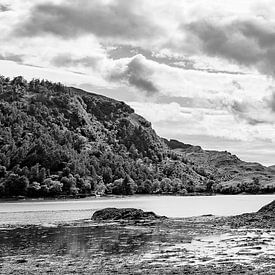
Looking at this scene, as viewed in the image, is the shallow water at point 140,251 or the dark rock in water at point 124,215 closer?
the shallow water at point 140,251

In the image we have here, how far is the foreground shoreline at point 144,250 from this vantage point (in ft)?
98.8

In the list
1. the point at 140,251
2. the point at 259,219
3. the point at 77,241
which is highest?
the point at 259,219

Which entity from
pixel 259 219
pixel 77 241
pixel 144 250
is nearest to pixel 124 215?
pixel 259 219

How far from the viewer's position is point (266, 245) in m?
39.3

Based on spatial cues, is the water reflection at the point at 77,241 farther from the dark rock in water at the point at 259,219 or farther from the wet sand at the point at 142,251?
the dark rock in water at the point at 259,219

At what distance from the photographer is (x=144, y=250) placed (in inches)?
1522

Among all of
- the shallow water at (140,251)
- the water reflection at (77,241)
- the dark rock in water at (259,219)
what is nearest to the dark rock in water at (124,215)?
the dark rock in water at (259,219)

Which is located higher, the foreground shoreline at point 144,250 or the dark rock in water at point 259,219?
the dark rock in water at point 259,219

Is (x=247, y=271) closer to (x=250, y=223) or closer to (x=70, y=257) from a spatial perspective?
(x=70, y=257)

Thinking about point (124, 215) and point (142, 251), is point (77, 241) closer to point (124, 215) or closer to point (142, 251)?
point (142, 251)

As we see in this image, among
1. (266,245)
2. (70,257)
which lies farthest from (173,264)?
(266,245)

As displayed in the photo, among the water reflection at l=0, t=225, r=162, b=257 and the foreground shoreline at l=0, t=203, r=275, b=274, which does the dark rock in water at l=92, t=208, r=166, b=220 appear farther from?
the foreground shoreline at l=0, t=203, r=275, b=274

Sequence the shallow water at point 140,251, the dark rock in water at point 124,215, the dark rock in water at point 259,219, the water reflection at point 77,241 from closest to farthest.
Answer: the shallow water at point 140,251 < the water reflection at point 77,241 < the dark rock in water at point 259,219 < the dark rock in water at point 124,215

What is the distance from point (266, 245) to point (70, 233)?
23049 millimetres
